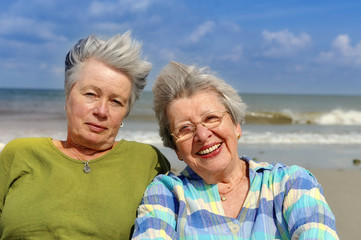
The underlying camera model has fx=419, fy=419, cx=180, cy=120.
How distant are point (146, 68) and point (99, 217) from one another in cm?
98

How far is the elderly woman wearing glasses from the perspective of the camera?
7.39ft

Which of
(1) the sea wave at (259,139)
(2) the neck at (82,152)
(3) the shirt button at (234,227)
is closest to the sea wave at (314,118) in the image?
(1) the sea wave at (259,139)

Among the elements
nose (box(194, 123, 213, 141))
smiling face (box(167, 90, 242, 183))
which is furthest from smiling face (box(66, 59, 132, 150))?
nose (box(194, 123, 213, 141))

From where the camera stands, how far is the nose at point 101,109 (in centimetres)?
261

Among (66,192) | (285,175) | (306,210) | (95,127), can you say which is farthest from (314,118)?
(66,192)

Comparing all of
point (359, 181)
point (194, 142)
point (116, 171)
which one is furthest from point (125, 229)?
point (359, 181)

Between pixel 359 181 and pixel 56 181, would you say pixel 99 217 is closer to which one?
pixel 56 181

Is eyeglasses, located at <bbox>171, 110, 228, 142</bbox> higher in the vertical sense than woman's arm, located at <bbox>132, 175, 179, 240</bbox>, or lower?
higher

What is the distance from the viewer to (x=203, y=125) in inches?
95.8

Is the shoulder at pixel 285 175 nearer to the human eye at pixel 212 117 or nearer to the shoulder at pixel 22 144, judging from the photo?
the human eye at pixel 212 117

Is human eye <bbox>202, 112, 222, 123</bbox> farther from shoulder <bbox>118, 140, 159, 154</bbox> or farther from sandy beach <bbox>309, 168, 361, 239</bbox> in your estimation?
sandy beach <bbox>309, 168, 361, 239</bbox>

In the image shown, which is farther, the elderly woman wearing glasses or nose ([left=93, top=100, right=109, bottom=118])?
nose ([left=93, top=100, right=109, bottom=118])

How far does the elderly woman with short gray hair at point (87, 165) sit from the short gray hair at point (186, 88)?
24cm

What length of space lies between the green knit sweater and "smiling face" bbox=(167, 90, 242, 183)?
A: 0.41m
